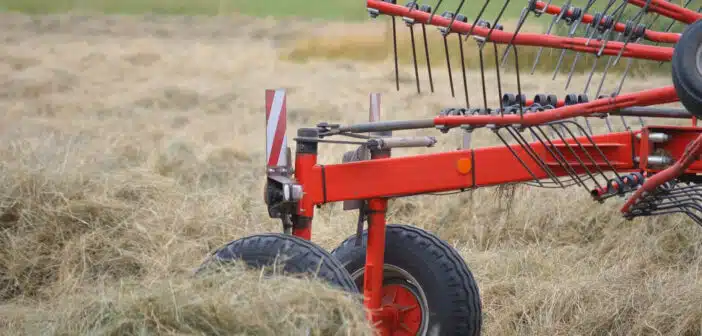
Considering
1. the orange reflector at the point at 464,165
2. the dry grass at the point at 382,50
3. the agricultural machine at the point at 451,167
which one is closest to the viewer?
the agricultural machine at the point at 451,167

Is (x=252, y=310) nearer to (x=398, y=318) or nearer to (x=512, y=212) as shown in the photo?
(x=398, y=318)

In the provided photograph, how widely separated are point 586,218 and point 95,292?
14.9 ft

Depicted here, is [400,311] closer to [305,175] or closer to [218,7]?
[305,175]

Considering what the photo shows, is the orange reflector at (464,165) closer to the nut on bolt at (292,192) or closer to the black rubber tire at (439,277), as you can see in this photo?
the black rubber tire at (439,277)

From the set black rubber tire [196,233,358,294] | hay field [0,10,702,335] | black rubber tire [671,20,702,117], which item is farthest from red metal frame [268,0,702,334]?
black rubber tire [671,20,702,117]

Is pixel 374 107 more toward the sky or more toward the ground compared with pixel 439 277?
more toward the sky

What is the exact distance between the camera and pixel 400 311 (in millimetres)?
5012

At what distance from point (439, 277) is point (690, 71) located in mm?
1988

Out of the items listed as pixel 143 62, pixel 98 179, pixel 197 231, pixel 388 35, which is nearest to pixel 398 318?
pixel 197 231

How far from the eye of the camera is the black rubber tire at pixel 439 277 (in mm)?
4867

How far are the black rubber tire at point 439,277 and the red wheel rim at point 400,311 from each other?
101 millimetres

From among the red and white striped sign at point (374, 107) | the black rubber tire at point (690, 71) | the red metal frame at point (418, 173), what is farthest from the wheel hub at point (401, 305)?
the black rubber tire at point (690, 71)

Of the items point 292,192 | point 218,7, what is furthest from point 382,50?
point 292,192

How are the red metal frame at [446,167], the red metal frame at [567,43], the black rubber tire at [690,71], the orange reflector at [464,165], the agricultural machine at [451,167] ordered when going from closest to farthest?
the black rubber tire at [690,71] < the red metal frame at [567,43] < the agricultural machine at [451,167] < the red metal frame at [446,167] < the orange reflector at [464,165]
